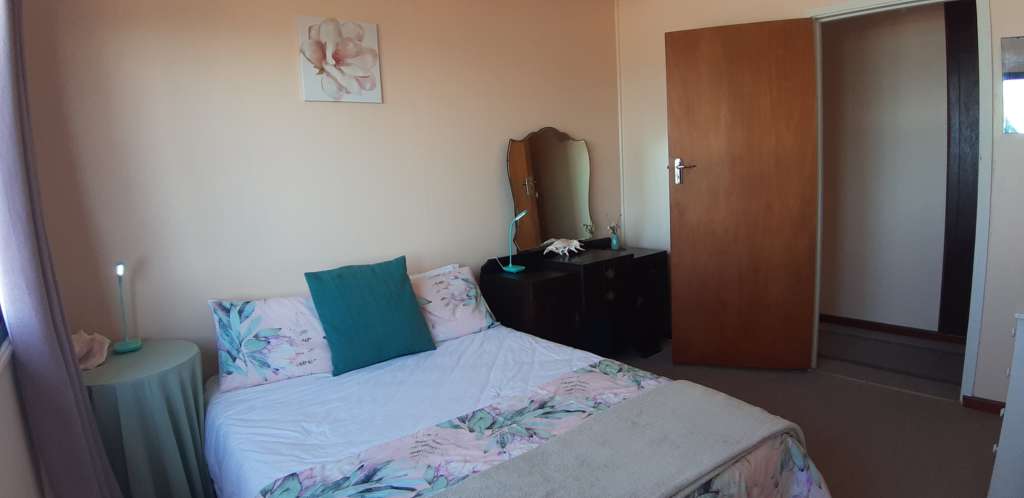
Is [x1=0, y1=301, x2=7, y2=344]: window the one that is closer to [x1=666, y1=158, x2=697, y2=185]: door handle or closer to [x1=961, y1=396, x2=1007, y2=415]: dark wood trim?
[x1=666, y1=158, x2=697, y2=185]: door handle

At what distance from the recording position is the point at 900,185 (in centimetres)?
370

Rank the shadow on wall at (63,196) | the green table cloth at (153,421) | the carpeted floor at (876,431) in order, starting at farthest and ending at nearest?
the carpeted floor at (876,431) → the shadow on wall at (63,196) → the green table cloth at (153,421)

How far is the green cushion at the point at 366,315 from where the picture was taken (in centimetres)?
211

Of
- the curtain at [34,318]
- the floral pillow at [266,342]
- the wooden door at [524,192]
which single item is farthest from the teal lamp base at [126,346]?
the wooden door at [524,192]

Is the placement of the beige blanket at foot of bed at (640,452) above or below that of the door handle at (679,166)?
below

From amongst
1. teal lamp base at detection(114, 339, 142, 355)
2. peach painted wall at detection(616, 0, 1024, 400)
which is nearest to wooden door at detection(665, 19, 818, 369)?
peach painted wall at detection(616, 0, 1024, 400)

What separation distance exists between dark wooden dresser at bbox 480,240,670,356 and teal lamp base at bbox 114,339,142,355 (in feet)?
5.19

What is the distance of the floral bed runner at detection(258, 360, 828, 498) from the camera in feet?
4.17

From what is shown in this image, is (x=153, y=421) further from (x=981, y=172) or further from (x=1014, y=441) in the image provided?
Result: (x=981, y=172)

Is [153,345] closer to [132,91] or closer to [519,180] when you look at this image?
[132,91]

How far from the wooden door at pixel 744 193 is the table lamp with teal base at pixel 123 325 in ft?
8.81

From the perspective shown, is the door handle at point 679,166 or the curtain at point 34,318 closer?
the curtain at point 34,318

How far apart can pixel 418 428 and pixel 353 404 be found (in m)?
0.33

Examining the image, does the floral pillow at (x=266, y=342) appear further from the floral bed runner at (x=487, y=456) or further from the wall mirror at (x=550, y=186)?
the wall mirror at (x=550, y=186)
